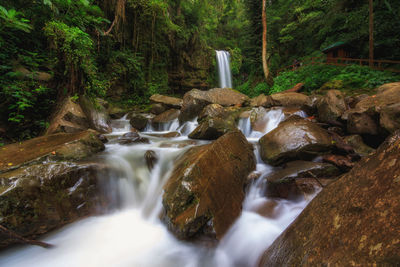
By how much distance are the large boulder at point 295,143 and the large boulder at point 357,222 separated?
2555 millimetres

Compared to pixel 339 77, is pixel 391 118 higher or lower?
lower

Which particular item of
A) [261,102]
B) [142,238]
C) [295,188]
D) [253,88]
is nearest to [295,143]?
[295,188]

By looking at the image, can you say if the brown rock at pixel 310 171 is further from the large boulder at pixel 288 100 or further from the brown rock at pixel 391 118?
the large boulder at pixel 288 100

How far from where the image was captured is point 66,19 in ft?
19.7

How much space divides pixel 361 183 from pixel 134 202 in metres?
3.34

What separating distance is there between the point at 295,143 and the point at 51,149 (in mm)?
4736

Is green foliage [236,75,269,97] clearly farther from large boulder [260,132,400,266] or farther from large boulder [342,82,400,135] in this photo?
large boulder [260,132,400,266]

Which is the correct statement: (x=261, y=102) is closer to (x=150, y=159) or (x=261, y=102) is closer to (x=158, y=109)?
(x=158, y=109)

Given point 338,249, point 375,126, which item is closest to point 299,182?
point 338,249

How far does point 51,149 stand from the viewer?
3334 millimetres

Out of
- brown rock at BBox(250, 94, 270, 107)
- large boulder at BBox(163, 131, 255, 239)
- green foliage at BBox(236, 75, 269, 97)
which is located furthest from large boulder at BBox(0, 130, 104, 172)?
green foliage at BBox(236, 75, 269, 97)

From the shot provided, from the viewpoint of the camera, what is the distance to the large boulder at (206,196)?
7.74ft

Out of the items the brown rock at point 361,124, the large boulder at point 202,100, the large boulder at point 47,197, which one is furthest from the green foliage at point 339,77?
the large boulder at point 47,197

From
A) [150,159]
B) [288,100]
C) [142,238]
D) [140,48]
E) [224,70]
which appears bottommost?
[142,238]
